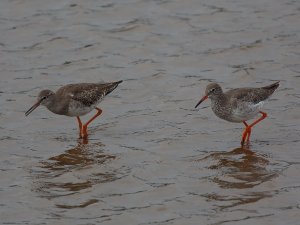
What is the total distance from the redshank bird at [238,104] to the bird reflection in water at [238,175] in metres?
0.60

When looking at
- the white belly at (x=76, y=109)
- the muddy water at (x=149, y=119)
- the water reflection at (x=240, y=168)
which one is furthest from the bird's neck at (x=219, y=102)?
the white belly at (x=76, y=109)

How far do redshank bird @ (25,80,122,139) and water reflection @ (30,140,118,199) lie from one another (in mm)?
726

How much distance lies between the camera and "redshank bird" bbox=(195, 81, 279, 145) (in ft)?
43.5

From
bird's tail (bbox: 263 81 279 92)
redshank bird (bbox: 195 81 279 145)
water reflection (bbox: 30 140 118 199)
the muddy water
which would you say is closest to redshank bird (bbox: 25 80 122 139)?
the muddy water

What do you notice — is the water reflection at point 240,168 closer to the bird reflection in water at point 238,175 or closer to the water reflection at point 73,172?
the bird reflection in water at point 238,175

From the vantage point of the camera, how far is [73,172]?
12.3 metres

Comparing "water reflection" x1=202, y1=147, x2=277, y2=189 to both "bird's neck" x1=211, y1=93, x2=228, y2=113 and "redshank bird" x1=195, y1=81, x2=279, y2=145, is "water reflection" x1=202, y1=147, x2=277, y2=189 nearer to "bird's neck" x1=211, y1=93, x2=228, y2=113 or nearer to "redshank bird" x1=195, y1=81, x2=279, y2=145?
"redshank bird" x1=195, y1=81, x2=279, y2=145

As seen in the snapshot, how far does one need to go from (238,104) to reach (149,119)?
2.13 meters

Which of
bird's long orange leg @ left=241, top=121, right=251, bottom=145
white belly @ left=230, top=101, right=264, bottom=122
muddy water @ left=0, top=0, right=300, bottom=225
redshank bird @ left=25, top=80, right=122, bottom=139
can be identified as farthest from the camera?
redshank bird @ left=25, top=80, right=122, bottom=139

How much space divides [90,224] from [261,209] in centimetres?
247

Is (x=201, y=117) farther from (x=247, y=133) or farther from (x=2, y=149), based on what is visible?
(x=2, y=149)

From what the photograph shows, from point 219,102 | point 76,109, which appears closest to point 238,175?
point 219,102

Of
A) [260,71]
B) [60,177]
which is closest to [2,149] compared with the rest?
[60,177]

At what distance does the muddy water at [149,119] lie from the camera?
431 inches
